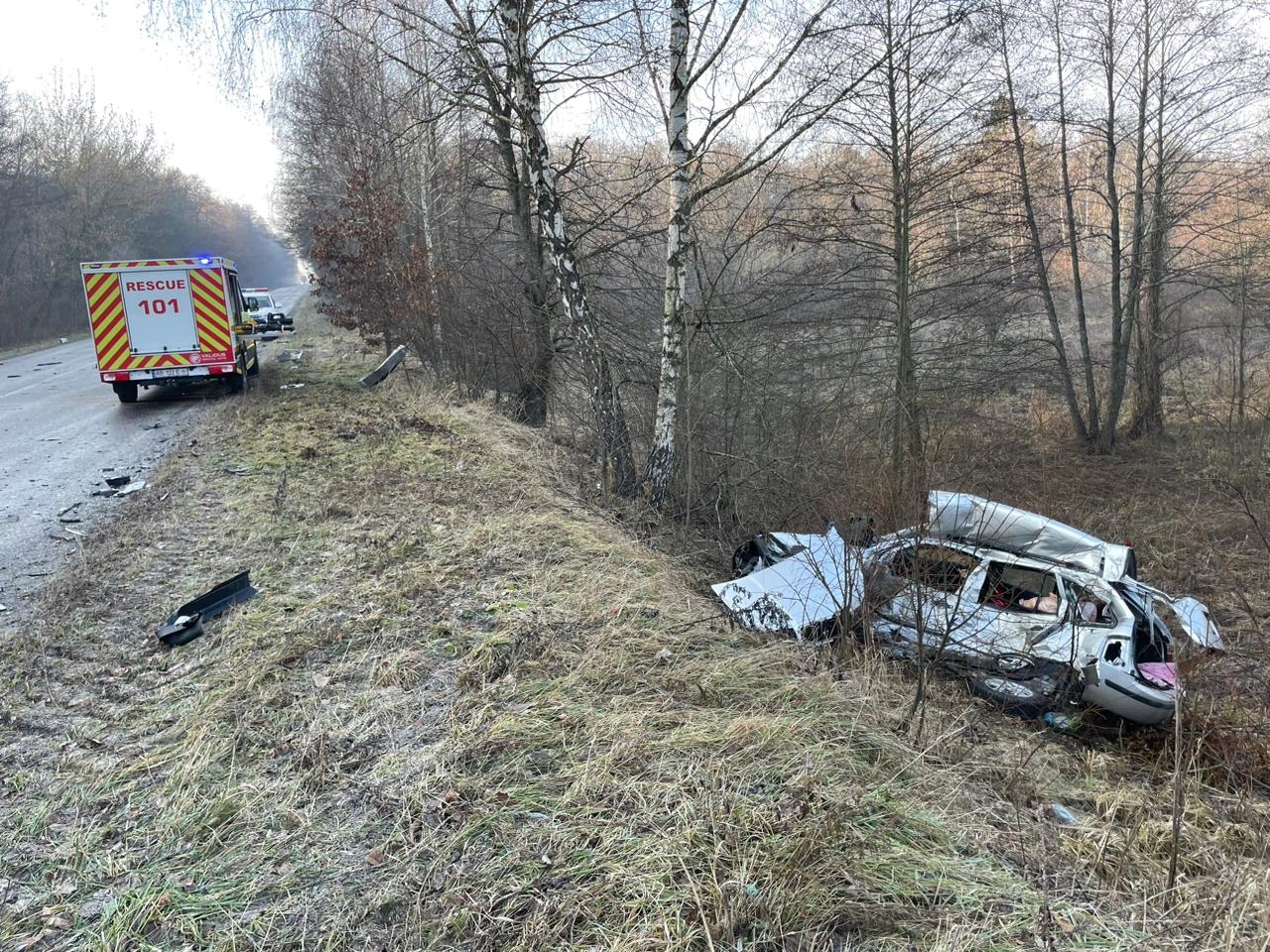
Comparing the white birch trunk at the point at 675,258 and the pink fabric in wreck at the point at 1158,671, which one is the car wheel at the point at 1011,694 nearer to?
the pink fabric in wreck at the point at 1158,671

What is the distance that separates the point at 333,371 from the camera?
648 inches

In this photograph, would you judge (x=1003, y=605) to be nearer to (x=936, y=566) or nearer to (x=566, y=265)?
(x=936, y=566)

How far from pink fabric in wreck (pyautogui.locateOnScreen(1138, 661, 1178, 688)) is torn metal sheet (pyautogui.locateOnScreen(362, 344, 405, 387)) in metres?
12.4

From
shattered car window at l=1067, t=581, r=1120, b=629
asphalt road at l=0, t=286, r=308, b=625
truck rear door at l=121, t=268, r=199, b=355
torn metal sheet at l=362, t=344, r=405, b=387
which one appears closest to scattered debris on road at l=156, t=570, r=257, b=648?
asphalt road at l=0, t=286, r=308, b=625

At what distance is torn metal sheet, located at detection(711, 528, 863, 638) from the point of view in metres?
5.13

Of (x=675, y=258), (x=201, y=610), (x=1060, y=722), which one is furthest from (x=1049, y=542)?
(x=201, y=610)

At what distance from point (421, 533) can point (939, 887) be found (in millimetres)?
4645

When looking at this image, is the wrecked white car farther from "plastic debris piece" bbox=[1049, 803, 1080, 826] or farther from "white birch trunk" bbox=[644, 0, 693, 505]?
"white birch trunk" bbox=[644, 0, 693, 505]

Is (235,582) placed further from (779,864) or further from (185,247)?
(185,247)

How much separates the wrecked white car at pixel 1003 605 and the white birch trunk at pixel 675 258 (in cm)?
227

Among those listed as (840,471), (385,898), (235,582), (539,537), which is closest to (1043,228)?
(840,471)

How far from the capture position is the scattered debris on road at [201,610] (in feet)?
14.8

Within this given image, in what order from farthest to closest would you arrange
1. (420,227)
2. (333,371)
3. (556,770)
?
1. (420,227)
2. (333,371)
3. (556,770)

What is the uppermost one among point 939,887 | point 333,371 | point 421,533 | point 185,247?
point 185,247
